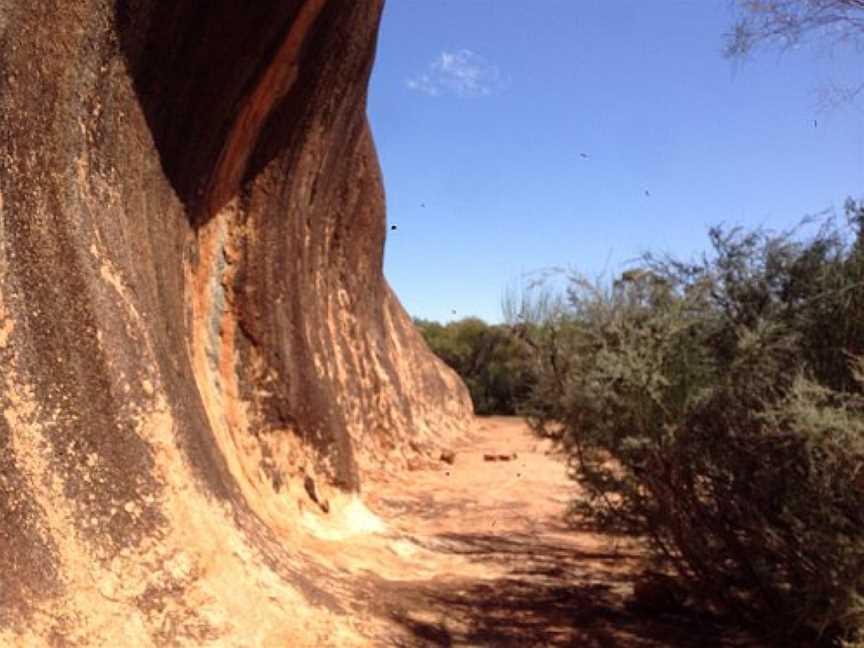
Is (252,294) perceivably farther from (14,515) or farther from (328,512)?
(14,515)

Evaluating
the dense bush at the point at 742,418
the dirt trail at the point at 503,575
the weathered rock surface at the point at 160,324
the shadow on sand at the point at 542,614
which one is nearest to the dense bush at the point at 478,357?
the dirt trail at the point at 503,575

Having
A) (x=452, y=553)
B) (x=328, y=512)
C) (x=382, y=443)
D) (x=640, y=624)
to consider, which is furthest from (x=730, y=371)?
(x=382, y=443)

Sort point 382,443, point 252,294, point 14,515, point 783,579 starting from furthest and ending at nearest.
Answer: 1. point 382,443
2. point 252,294
3. point 783,579
4. point 14,515

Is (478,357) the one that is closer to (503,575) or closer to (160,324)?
(503,575)

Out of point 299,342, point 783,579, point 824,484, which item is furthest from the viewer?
point 299,342

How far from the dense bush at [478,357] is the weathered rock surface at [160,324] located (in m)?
21.7

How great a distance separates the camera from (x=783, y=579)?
16.3 feet

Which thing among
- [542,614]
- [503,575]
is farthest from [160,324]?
[503,575]

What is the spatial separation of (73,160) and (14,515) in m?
2.03

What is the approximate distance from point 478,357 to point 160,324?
28.8 metres

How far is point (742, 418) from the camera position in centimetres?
510

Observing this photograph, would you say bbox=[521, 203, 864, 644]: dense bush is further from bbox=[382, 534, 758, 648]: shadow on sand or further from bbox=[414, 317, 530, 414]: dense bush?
bbox=[414, 317, 530, 414]: dense bush

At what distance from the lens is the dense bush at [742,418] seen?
14.5ft

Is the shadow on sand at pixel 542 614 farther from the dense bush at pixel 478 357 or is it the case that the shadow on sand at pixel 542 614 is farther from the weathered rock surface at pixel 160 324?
the dense bush at pixel 478 357
